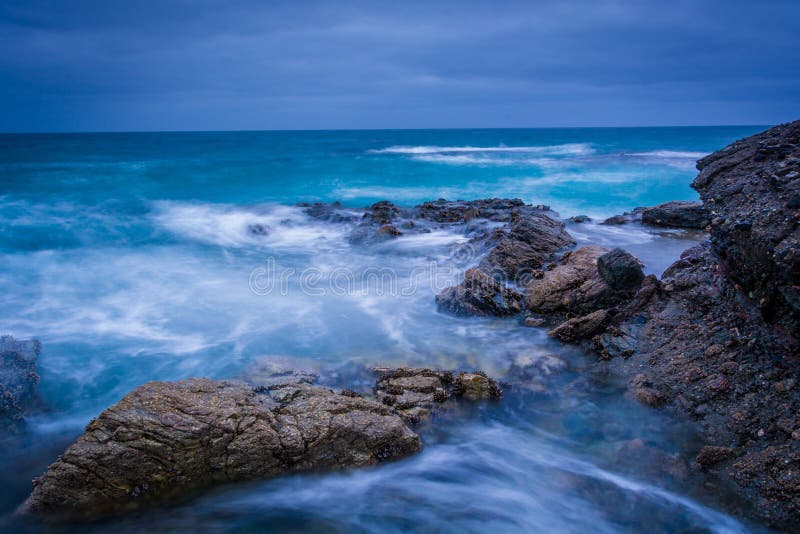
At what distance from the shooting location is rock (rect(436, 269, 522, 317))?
394 inches

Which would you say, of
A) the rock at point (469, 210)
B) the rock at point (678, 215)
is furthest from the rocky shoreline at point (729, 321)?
the rock at point (469, 210)

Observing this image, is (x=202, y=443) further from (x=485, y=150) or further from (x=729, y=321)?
(x=485, y=150)

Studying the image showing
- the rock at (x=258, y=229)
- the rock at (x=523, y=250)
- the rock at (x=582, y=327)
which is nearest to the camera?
the rock at (x=582, y=327)

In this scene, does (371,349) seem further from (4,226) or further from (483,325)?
(4,226)

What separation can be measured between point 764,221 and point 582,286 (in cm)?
395

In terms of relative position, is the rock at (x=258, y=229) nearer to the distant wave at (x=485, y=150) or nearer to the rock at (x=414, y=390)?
the rock at (x=414, y=390)

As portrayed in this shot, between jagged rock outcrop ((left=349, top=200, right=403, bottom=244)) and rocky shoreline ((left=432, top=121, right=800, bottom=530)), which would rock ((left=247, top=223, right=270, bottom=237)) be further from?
rocky shoreline ((left=432, top=121, right=800, bottom=530))

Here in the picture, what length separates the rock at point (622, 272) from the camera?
8938 millimetres

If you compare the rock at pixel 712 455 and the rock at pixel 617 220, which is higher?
the rock at pixel 617 220

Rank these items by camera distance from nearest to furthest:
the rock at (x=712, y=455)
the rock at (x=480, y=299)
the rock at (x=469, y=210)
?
the rock at (x=712, y=455) → the rock at (x=480, y=299) → the rock at (x=469, y=210)

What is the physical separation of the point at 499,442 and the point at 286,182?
28.9 m

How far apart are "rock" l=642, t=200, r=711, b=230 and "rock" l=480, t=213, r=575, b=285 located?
436cm

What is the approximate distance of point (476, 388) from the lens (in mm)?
7379

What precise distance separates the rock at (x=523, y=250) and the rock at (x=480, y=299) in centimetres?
99
